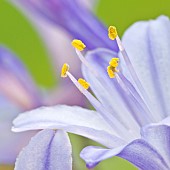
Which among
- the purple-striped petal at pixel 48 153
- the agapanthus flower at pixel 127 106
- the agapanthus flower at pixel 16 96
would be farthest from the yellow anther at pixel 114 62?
the agapanthus flower at pixel 16 96

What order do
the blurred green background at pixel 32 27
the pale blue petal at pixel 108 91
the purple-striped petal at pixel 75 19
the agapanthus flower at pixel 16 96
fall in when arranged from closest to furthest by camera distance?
the pale blue petal at pixel 108 91 → the purple-striped petal at pixel 75 19 → the agapanthus flower at pixel 16 96 → the blurred green background at pixel 32 27

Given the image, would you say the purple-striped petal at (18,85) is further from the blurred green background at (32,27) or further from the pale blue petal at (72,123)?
the blurred green background at (32,27)

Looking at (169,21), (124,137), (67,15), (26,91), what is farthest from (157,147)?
(26,91)

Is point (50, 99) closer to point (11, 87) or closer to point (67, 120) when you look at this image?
point (11, 87)

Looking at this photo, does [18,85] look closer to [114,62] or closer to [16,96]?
[16,96]

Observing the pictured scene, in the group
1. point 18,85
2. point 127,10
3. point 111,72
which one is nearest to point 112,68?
point 111,72

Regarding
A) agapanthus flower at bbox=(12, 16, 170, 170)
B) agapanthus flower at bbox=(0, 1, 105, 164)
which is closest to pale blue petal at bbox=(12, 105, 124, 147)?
agapanthus flower at bbox=(12, 16, 170, 170)

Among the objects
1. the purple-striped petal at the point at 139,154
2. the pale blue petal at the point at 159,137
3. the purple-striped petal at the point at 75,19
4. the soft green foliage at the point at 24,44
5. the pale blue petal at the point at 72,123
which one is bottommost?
the purple-striped petal at the point at 139,154

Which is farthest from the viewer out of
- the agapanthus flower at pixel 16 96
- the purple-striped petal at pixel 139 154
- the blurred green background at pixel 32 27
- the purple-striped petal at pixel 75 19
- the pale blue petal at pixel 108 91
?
the blurred green background at pixel 32 27
